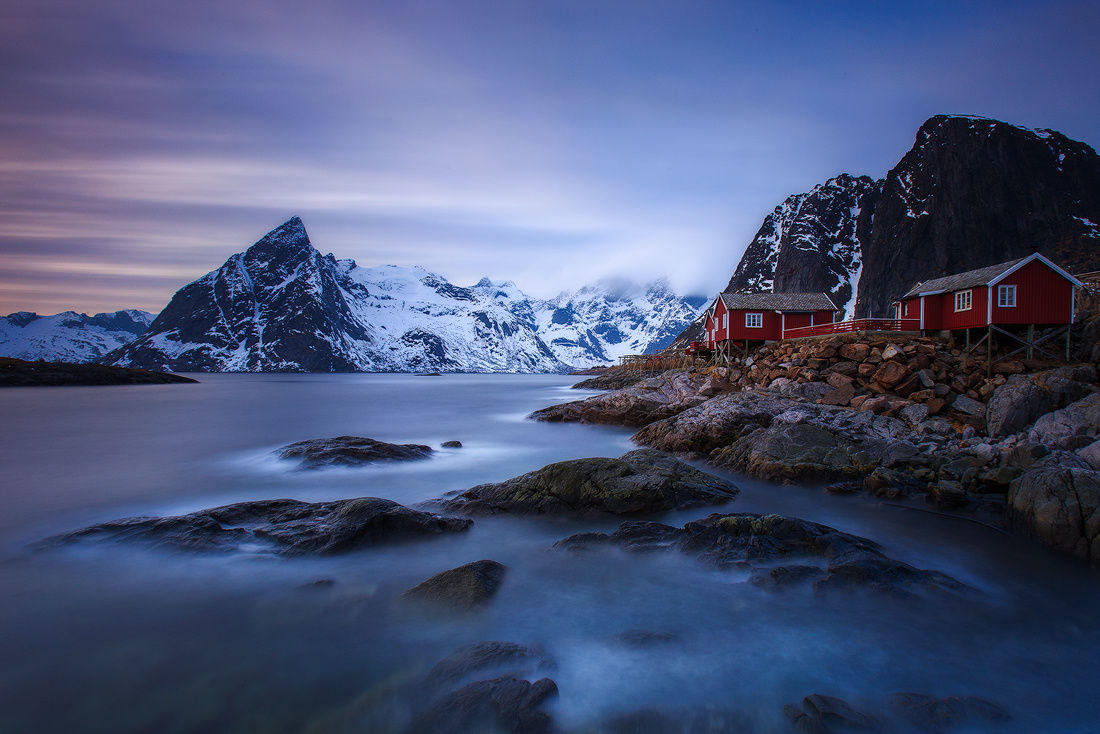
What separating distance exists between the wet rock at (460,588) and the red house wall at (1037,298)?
24.4 meters

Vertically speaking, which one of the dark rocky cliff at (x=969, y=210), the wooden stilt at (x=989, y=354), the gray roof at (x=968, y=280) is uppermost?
the dark rocky cliff at (x=969, y=210)

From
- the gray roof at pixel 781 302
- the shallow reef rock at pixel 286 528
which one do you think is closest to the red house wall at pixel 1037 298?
the gray roof at pixel 781 302

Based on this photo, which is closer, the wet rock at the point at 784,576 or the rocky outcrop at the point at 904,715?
the rocky outcrop at the point at 904,715

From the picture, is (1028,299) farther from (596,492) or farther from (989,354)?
(596,492)

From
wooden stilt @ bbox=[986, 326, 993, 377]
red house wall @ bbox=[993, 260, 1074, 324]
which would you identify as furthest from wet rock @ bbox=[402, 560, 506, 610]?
red house wall @ bbox=[993, 260, 1074, 324]

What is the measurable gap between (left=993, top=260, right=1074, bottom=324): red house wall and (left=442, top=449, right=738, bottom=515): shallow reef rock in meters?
17.8

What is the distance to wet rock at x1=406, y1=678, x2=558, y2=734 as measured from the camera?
16.5 feet

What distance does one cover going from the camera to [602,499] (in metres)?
11.6

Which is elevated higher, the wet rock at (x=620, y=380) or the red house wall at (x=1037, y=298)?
the red house wall at (x=1037, y=298)

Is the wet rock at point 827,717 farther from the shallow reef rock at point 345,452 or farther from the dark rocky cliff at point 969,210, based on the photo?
the dark rocky cliff at point 969,210

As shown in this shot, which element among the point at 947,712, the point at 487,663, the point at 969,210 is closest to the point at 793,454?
the point at 947,712

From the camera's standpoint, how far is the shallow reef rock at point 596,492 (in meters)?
11.6

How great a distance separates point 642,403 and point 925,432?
1295cm

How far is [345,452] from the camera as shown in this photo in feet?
57.9
